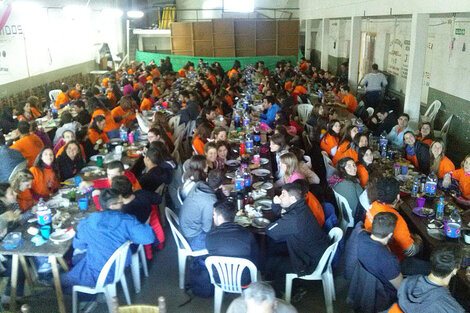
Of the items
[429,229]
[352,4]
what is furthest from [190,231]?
[352,4]

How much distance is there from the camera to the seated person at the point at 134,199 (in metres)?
4.60

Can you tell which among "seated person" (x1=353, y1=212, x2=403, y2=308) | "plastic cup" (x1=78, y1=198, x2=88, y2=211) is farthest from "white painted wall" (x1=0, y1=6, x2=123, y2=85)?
"seated person" (x1=353, y1=212, x2=403, y2=308)

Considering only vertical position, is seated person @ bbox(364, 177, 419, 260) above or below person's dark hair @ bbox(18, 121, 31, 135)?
below

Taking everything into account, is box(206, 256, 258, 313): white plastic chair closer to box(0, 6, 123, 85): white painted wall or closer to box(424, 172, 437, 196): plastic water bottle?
box(424, 172, 437, 196): plastic water bottle

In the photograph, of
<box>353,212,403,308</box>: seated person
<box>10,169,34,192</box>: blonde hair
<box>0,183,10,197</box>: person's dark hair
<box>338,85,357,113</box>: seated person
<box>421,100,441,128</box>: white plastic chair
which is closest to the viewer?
<box>353,212,403,308</box>: seated person

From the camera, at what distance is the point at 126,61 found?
73.3 ft

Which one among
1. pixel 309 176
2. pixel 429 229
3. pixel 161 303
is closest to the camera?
pixel 161 303

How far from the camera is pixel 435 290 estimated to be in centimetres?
315

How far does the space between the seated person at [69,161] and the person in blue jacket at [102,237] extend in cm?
216

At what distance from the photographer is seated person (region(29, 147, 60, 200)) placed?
5.61 meters

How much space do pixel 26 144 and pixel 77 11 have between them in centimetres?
1226

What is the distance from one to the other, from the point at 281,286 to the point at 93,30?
1757 centimetres

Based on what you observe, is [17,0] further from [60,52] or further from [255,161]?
[255,161]

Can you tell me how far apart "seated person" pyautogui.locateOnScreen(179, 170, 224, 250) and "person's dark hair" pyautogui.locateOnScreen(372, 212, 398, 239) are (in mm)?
1772
